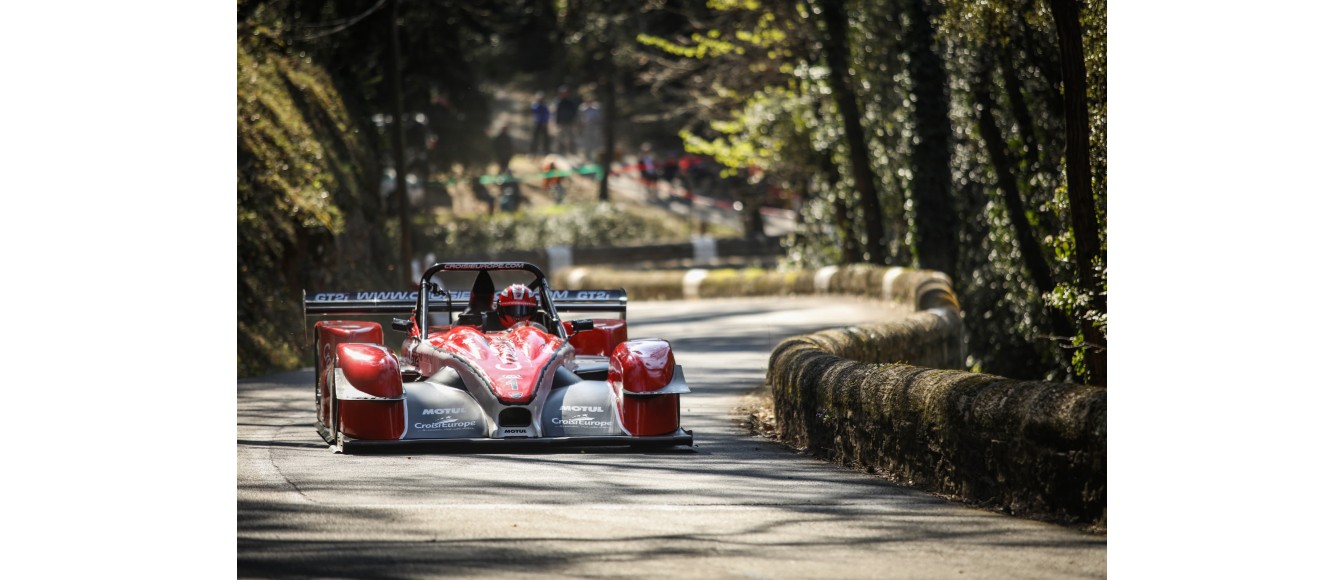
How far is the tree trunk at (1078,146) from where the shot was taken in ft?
39.9

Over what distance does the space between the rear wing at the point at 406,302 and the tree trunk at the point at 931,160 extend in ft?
46.2

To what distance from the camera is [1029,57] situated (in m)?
20.8

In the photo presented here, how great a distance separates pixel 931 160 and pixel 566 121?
2314 centimetres

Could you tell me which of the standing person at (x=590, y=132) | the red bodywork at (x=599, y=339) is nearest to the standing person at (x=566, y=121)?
the standing person at (x=590, y=132)

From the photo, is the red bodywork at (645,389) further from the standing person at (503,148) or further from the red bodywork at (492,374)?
the standing person at (503,148)

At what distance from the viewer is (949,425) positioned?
9.74m

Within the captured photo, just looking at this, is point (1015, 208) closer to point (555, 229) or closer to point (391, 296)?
point (391, 296)

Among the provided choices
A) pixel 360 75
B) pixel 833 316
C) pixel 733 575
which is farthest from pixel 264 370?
pixel 733 575

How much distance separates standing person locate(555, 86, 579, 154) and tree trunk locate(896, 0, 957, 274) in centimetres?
2235

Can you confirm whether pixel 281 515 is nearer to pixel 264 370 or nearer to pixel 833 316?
pixel 264 370

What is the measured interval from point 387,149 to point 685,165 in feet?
40.9

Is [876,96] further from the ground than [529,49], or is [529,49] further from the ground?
[529,49]

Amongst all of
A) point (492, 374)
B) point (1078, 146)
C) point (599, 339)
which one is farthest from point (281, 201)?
point (1078, 146)

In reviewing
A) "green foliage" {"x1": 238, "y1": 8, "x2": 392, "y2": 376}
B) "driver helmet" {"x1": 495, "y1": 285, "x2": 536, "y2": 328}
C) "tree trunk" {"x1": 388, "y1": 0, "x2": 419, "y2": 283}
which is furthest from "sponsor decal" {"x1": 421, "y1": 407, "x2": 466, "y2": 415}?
"tree trunk" {"x1": 388, "y1": 0, "x2": 419, "y2": 283}
